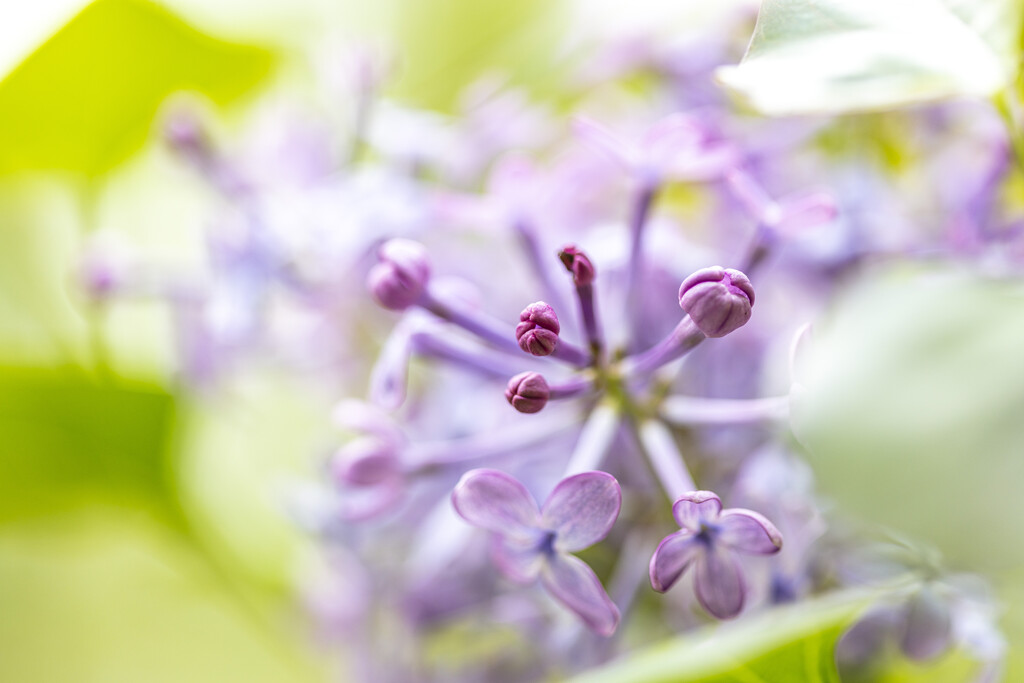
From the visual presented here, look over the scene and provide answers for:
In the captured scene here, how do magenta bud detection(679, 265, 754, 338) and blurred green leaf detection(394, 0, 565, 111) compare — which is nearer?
magenta bud detection(679, 265, 754, 338)

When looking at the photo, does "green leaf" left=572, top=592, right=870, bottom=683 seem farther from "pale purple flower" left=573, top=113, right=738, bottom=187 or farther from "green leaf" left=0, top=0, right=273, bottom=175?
"green leaf" left=0, top=0, right=273, bottom=175

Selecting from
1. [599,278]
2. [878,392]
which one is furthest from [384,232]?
[878,392]

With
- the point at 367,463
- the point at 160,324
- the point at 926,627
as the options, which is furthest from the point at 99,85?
the point at 926,627

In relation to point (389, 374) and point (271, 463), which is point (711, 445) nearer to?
point (389, 374)

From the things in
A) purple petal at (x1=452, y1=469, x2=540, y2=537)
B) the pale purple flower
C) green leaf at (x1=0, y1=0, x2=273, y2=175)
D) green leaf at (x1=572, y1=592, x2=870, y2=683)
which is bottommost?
green leaf at (x1=572, y1=592, x2=870, y2=683)

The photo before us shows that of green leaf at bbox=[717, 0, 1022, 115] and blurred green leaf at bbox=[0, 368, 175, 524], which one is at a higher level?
blurred green leaf at bbox=[0, 368, 175, 524]

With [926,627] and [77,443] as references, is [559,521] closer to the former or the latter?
[926,627]

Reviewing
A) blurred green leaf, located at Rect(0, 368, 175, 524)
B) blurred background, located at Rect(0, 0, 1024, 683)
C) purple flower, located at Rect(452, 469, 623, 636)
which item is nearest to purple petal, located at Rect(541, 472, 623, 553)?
purple flower, located at Rect(452, 469, 623, 636)
